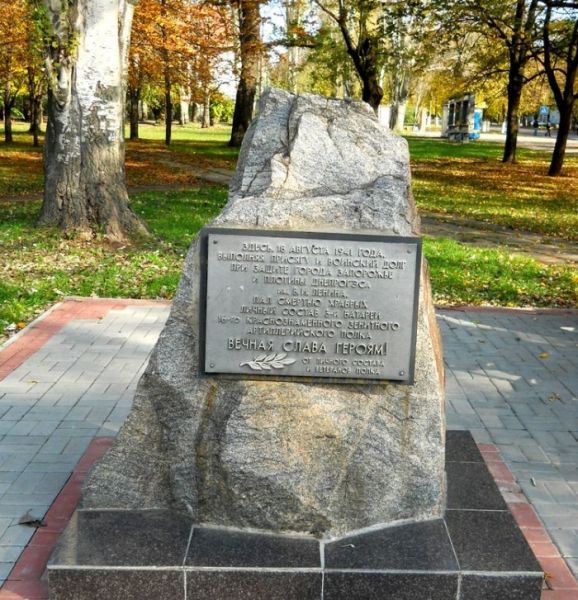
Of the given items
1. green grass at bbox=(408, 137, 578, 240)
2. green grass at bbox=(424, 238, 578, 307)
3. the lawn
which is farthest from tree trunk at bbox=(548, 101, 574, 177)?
green grass at bbox=(424, 238, 578, 307)

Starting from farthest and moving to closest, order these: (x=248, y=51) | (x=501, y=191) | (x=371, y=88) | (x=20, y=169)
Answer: (x=248, y=51), (x=371, y=88), (x=20, y=169), (x=501, y=191)

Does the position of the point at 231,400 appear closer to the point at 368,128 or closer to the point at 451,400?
the point at 368,128

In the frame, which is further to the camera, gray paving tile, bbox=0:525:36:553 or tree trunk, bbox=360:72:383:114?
tree trunk, bbox=360:72:383:114

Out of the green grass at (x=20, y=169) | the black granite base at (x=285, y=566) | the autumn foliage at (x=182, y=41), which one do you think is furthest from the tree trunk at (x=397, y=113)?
the black granite base at (x=285, y=566)

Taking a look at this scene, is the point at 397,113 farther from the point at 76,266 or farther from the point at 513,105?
the point at 76,266

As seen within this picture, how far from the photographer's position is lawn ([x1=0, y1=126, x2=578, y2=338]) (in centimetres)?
966

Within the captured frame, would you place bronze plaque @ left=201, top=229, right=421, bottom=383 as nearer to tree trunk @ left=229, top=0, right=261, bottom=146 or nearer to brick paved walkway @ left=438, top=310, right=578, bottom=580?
brick paved walkway @ left=438, top=310, right=578, bottom=580

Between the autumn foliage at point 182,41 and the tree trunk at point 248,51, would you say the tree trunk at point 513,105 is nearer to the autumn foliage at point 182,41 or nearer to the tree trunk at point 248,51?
the tree trunk at point 248,51

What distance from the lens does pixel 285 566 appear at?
3.55 metres

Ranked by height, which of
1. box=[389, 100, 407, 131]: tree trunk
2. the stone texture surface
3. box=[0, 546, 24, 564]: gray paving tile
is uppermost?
box=[389, 100, 407, 131]: tree trunk

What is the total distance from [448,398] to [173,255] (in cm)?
602

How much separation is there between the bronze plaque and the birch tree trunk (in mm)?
8377

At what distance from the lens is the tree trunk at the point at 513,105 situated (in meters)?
29.7

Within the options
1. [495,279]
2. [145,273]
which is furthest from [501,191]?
[145,273]
